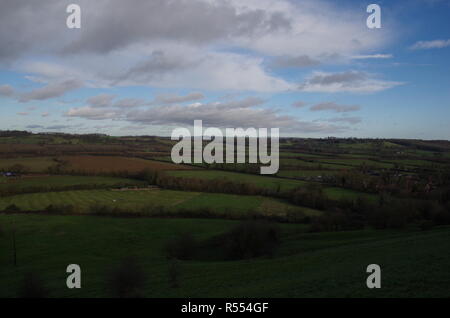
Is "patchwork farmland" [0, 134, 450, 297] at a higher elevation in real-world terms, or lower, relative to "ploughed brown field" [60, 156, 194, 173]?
lower

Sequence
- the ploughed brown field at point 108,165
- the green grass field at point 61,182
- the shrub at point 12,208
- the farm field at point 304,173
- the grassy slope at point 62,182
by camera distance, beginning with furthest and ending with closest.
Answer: the ploughed brown field at point 108,165, the farm field at point 304,173, the grassy slope at point 62,182, the green grass field at point 61,182, the shrub at point 12,208

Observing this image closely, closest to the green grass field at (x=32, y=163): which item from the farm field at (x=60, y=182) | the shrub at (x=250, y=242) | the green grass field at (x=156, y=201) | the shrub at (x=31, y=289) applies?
the farm field at (x=60, y=182)

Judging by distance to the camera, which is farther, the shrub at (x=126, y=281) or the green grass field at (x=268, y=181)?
the green grass field at (x=268, y=181)

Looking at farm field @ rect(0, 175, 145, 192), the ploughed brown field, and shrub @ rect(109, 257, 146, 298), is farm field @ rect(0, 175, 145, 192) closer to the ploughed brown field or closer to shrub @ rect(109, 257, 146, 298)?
the ploughed brown field

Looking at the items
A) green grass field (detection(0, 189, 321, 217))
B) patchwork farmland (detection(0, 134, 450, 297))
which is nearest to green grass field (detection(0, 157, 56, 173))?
patchwork farmland (detection(0, 134, 450, 297))

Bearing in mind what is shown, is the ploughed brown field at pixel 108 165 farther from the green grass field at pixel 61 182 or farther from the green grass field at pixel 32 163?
the green grass field at pixel 61 182
